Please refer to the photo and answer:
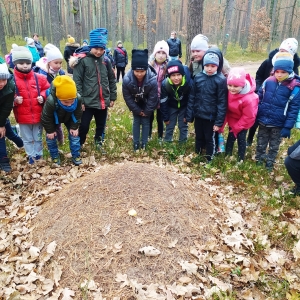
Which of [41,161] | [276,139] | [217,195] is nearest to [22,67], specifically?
[41,161]

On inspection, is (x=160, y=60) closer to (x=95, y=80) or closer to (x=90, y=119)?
(x=95, y=80)

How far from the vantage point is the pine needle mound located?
2.82 meters

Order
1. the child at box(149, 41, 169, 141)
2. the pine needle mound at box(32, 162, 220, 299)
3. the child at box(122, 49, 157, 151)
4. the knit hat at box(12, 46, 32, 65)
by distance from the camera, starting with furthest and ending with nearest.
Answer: the child at box(149, 41, 169, 141) < the child at box(122, 49, 157, 151) < the knit hat at box(12, 46, 32, 65) < the pine needle mound at box(32, 162, 220, 299)

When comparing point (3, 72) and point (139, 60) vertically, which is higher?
point (139, 60)

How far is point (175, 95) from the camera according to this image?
5.40m

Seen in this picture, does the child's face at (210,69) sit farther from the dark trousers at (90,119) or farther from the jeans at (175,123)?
the dark trousers at (90,119)

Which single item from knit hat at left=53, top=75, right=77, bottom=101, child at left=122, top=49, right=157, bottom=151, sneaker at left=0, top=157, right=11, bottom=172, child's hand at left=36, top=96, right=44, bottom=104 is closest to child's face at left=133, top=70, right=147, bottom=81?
child at left=122, top=49, right=157, bottom=151

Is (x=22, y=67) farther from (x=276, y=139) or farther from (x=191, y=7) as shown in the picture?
(x=191, y=7)

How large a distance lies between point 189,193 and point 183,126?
92.5 inches

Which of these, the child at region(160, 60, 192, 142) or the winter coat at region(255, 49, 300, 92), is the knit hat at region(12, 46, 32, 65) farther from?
the winter coat at region(255, 49, 300, 92)

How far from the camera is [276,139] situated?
5.07 meters

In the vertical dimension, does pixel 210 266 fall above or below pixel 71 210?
below

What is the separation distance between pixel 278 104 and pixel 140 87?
239 centimetres

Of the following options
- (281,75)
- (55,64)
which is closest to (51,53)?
(55,64)
